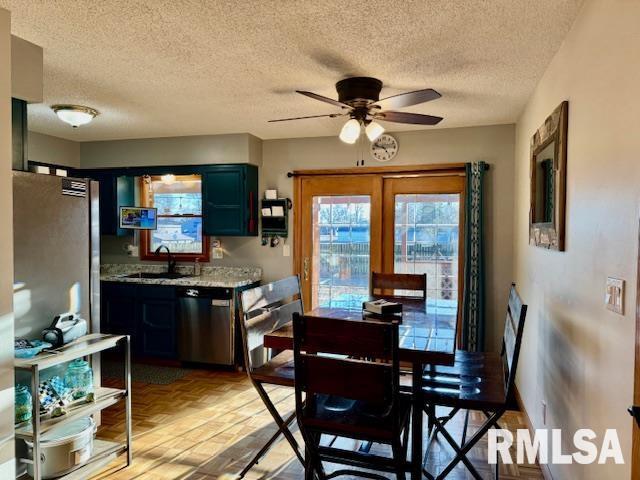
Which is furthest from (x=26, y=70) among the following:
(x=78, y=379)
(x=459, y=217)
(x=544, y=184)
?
(x=459, y=217)

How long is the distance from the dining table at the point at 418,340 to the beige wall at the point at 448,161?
50.1 inches

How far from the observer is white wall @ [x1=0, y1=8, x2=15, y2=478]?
1.89 metres

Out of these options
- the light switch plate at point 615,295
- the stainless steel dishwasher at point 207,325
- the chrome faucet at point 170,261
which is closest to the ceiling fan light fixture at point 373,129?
the light switch plate at point 615,295

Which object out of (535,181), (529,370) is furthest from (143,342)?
(535,181)

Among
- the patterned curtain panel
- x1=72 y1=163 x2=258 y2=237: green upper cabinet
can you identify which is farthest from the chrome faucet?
the patterned curtain panel

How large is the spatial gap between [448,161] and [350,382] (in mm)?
2911

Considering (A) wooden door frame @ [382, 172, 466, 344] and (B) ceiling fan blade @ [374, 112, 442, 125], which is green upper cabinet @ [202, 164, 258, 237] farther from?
(B) ceiling fan blade @ [374, 112, 442, 125]

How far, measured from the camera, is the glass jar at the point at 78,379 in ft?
8.05

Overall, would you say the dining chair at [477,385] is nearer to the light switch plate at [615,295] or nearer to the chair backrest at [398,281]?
the light switch plate at [615,295]

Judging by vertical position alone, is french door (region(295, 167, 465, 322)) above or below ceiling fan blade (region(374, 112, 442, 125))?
below

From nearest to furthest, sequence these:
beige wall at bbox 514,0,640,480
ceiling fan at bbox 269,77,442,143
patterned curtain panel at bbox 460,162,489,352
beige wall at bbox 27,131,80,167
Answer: beige wall at bbox 514,0,640,480, ceiling fan at bbox 269,77,442,143, patterned curtain panel at bbox 460,162,489,352, beige wall at bbox 27,131,80,167

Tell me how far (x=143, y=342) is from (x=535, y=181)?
386cm

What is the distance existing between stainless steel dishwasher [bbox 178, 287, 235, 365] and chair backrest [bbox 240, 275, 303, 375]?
1290mm

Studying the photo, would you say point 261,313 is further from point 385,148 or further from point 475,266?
point 385,148
